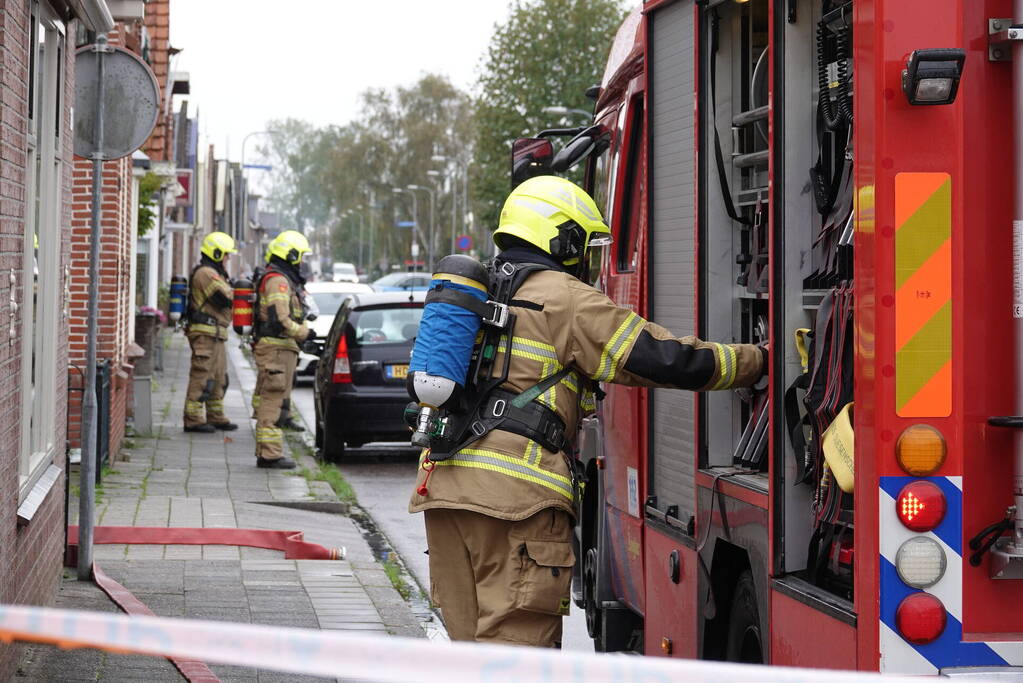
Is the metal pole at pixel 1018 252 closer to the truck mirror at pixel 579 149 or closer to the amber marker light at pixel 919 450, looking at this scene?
the amber marker light at pixel 919 450

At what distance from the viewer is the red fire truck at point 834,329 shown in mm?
3254

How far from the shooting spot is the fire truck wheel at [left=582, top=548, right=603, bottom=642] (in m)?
6.14

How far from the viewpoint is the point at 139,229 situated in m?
20.6

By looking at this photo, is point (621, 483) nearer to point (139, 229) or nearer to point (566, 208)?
point (566, 208)

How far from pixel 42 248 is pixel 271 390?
6197 millimetres

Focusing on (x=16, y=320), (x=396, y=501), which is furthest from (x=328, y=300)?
(x=16, y=320)

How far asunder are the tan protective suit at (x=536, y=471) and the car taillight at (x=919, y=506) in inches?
44.1

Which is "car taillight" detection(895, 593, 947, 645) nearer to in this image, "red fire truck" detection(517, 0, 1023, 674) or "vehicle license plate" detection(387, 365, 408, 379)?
"red fire truck" detection(517, 0, 1023, 674)

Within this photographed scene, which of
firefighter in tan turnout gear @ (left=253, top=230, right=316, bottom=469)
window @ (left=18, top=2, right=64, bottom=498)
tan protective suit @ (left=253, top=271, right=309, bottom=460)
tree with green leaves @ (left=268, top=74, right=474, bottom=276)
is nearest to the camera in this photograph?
window @ (left=18, top=2, right=64, bottom=498)

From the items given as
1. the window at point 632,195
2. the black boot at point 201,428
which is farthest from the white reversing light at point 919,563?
the black boot at point 201,428

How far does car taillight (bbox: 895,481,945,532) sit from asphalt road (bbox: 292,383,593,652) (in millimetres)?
3811

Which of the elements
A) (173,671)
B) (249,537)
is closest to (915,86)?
(173,671)

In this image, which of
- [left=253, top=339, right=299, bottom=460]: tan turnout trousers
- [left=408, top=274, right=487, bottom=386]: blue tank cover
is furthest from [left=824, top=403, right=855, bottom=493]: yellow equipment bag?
[left=253, top=339, right=299, bottom=460]: tan turnout trousers

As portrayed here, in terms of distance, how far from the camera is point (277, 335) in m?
13.2
